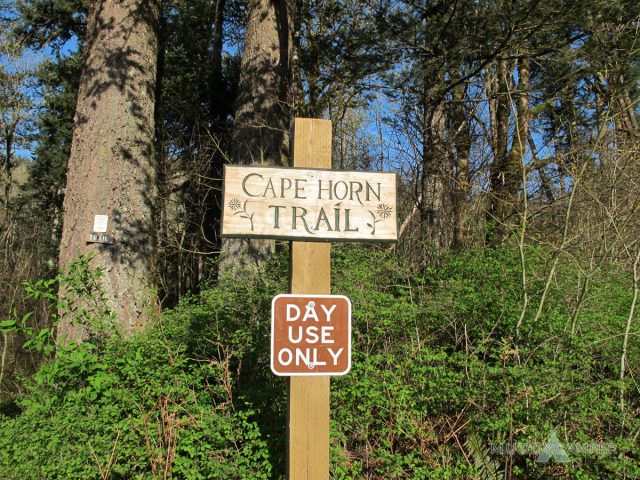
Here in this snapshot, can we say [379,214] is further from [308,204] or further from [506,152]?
[506,152]

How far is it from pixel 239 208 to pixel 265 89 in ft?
18.7

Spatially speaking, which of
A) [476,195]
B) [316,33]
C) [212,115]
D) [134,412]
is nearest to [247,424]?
[134,412]

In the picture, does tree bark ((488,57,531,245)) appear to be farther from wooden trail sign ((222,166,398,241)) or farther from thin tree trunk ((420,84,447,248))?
wooden trail sign ((222,166,398,241))

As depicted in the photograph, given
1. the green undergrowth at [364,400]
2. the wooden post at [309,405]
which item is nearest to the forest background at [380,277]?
the green undergrowth at [364,400]

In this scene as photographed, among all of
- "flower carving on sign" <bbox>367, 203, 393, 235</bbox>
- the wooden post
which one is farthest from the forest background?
"flower carving on sign" <bbox>367, 203, 393, 235</bbox>

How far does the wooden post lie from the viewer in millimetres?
2805

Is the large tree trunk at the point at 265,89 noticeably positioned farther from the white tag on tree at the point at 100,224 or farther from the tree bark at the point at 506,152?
the tree bark at the point at 506,152

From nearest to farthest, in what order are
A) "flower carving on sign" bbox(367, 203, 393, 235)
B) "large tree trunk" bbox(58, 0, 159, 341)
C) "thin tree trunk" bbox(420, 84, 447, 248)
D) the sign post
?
the sign post → "flower carving on sign" bbox(367, 203, 393, 235) → "large tree trunk" bbox(58, 0, 159, 341) → "thin tree trunk" bbox(420, 84, 447, 248)

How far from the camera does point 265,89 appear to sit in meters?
8.19

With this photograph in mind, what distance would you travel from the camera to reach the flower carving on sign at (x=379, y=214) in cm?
296

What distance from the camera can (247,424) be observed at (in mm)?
3949

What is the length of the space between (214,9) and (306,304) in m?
12.6

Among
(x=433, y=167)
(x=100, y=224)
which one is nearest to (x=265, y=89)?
(x=433, y=167)

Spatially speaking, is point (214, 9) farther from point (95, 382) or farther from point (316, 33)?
point (95, 382)
